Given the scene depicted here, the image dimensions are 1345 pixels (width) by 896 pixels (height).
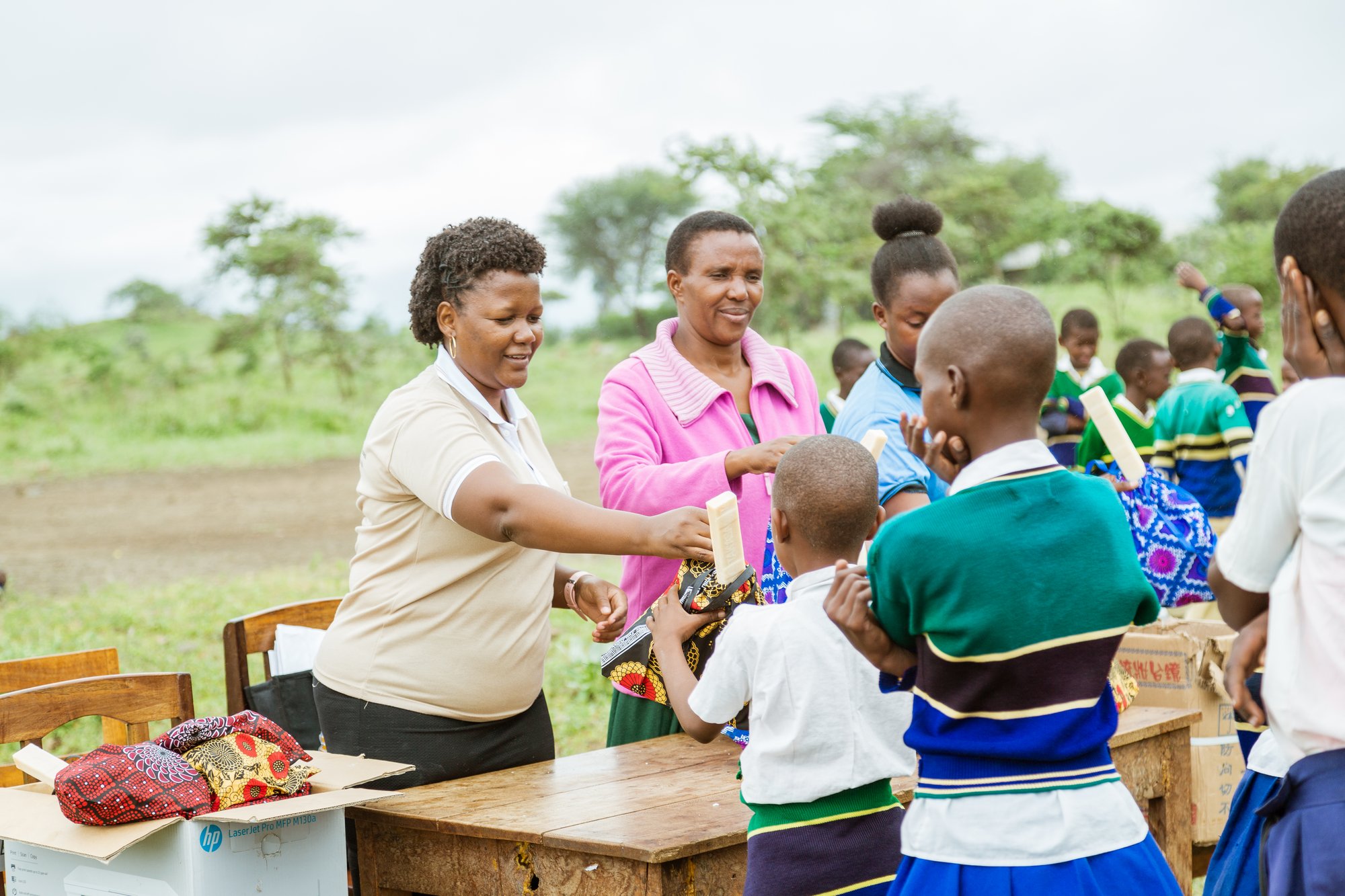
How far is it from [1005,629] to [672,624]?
91cm

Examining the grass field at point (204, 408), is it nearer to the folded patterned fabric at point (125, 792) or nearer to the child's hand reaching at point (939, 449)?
the folded patterned fabric at point (125, 792)

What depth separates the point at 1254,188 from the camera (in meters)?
28.6

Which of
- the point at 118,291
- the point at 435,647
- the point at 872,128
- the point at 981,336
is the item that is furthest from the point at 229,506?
the point at 872,128

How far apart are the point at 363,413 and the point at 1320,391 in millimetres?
17602

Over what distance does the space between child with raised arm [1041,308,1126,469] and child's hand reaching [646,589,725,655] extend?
5224 mm

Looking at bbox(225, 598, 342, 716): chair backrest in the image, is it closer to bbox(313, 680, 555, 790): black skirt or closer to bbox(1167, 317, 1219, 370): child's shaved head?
bbox(313, 680, 555, 790): black skirt

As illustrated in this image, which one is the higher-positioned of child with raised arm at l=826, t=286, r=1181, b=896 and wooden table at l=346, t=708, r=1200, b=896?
child with raised arm at l=826, t=286, r=1181, b=896

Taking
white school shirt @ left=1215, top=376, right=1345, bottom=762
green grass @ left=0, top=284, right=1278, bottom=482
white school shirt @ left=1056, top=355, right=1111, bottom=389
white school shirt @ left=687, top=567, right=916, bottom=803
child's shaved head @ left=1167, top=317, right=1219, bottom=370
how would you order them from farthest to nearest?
green grass @ left=0, top=284, right=1278, bottom=482, white school shirt @ left=1056, top=355, right=1111, bottom=389, child's shaved head @ left=1167, top=317, right=1219, bottom=370, white school shirt @ left=687, top=567, right=916, bottom=803, white school shirt @ left=1215, top=376, right=1345, bottom=762

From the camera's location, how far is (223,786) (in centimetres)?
249

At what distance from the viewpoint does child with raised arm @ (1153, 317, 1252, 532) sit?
235 inches

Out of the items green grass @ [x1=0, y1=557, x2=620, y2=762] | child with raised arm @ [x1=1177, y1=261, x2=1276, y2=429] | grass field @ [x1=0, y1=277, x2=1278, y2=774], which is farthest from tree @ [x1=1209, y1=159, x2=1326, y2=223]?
green grass @ [x1=0, y1=557, x2=620, y2=762]

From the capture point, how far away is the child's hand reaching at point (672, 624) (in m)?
2.51

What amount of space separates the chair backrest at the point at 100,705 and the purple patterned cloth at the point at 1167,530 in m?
2.77

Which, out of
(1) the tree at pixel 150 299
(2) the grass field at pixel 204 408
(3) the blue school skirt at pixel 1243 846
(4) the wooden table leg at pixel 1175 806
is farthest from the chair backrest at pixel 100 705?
(1) the tree at pixel 150 299
